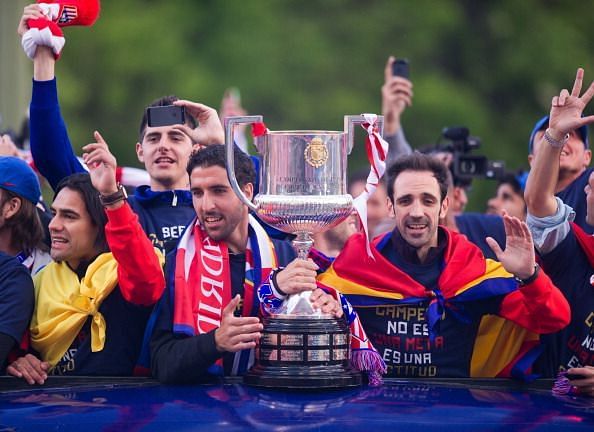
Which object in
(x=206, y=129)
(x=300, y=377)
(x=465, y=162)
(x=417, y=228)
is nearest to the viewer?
(x=300, y=377)

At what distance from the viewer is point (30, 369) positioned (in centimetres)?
526

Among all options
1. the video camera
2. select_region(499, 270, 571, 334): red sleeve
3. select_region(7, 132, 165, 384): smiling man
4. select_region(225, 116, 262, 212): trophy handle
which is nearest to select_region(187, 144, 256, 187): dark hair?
select_region(7, 132, 165, 384): smiling man

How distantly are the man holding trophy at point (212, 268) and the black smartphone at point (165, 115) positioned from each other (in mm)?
178

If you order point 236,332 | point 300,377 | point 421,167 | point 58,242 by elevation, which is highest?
point 421,167

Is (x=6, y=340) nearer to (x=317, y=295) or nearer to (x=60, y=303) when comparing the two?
(x=60, y=303)

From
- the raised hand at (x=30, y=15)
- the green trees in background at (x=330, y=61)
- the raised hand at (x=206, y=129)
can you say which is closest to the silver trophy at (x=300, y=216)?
the raised hand at (x=206, y=129)

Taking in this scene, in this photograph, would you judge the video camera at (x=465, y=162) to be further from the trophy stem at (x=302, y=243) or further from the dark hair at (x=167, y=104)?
the trophy stem at (x=302, y=243)

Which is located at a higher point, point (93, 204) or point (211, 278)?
point (93, 204)

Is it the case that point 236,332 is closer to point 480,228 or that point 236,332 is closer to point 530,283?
point 530,283

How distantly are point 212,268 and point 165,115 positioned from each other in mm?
598

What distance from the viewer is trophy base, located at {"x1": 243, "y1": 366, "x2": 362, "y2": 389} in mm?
4691

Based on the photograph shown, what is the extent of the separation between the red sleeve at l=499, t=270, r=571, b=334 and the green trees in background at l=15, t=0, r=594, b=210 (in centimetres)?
1143

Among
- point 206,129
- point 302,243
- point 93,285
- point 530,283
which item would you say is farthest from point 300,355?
point 206,129

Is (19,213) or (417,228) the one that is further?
(19,213)
